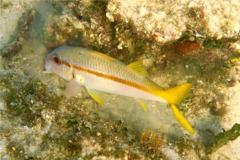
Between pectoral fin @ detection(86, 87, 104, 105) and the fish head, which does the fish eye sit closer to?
the fish head

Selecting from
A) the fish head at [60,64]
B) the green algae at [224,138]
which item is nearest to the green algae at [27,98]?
the fish head at [60,64]

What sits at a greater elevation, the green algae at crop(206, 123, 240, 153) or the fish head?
the fish head

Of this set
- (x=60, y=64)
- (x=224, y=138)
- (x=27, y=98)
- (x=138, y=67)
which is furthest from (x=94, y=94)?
(x=224, y=138)

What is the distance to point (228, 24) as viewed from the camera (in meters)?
3.81

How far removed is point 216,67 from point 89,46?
2.32 m

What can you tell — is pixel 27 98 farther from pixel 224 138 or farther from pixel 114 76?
pixel 224 138

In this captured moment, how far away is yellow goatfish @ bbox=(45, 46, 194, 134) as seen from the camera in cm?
350

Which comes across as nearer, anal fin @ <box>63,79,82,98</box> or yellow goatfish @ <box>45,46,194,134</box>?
yellow goatfish @ <box>45,46,194,134</box>

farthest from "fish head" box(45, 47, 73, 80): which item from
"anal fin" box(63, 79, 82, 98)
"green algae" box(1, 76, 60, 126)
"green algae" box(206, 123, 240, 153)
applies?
"green algae" box(206, 123, 240, 153)

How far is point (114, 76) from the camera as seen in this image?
3.54 metres

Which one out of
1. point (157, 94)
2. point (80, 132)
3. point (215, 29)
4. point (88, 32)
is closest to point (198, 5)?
point (215, 29)

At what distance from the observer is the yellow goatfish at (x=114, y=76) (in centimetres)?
350

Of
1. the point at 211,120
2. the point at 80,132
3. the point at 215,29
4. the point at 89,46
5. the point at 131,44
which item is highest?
the point at 215,29

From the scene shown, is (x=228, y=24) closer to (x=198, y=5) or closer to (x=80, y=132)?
(x=198, y=5)
